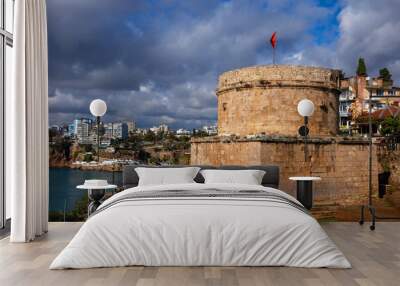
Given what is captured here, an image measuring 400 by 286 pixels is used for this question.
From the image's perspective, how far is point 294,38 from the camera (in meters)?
9.67

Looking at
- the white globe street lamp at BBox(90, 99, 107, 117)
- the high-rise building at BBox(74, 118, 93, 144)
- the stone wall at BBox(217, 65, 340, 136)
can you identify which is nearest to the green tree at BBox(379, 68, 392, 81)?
the stone wall at BBox(217, 65, 340, 136)

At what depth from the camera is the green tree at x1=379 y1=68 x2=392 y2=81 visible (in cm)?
1288

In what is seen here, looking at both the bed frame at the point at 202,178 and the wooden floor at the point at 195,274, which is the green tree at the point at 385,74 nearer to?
the bed frame at the point at 202,178

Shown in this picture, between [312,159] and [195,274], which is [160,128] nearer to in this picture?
[312,159]

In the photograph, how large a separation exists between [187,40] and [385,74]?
6.71 m

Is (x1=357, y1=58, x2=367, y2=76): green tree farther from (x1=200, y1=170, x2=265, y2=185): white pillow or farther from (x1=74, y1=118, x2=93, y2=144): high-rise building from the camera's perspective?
(x1=200, y1=170, x2=265, y2=185): white pillow

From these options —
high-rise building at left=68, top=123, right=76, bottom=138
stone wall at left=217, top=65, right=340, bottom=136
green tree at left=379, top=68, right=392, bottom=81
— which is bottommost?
high-rise building at left=68, top=123, right=76, bottom=138

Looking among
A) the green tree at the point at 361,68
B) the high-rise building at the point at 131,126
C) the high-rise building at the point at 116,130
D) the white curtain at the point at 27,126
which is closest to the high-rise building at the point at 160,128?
the high-rise building at the point at 131,126

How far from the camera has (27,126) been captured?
4.29m

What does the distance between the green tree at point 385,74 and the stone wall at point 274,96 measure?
155 cm

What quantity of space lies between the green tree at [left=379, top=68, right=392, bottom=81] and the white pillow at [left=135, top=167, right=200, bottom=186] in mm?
9694

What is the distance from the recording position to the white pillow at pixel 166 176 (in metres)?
4.95

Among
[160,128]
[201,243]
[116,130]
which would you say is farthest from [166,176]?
[160,128]

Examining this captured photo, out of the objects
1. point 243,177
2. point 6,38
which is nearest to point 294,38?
point 243,177
